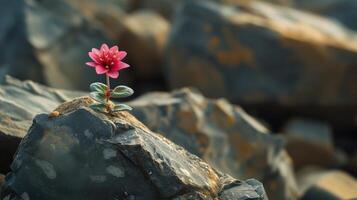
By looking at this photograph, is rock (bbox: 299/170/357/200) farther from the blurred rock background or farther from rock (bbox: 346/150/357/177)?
rock (bbox: 346/150/357/177)

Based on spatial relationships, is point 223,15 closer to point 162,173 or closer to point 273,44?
point 273,44

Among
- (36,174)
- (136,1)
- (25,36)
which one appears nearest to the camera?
(36,174)

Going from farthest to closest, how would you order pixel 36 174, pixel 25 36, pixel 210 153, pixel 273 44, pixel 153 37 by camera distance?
pixel 153 37 → pixel 273 44 → pixel 25 36 → pixel 210 153 → pixel 36 174

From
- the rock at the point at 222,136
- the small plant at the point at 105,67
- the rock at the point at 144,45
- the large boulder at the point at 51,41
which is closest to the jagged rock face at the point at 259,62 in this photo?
the rock at the point at 144,45

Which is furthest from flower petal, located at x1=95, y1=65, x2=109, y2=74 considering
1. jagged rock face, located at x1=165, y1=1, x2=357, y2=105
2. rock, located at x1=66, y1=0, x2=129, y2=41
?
rock, located at x1=66, y1=0, x2=129, y2=41

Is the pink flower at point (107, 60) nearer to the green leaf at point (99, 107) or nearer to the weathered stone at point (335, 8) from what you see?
the green leaf at point (99, 107)

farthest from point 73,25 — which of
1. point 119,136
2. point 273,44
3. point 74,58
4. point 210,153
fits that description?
point 119,136

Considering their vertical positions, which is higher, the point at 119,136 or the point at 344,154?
the point at 344,154
